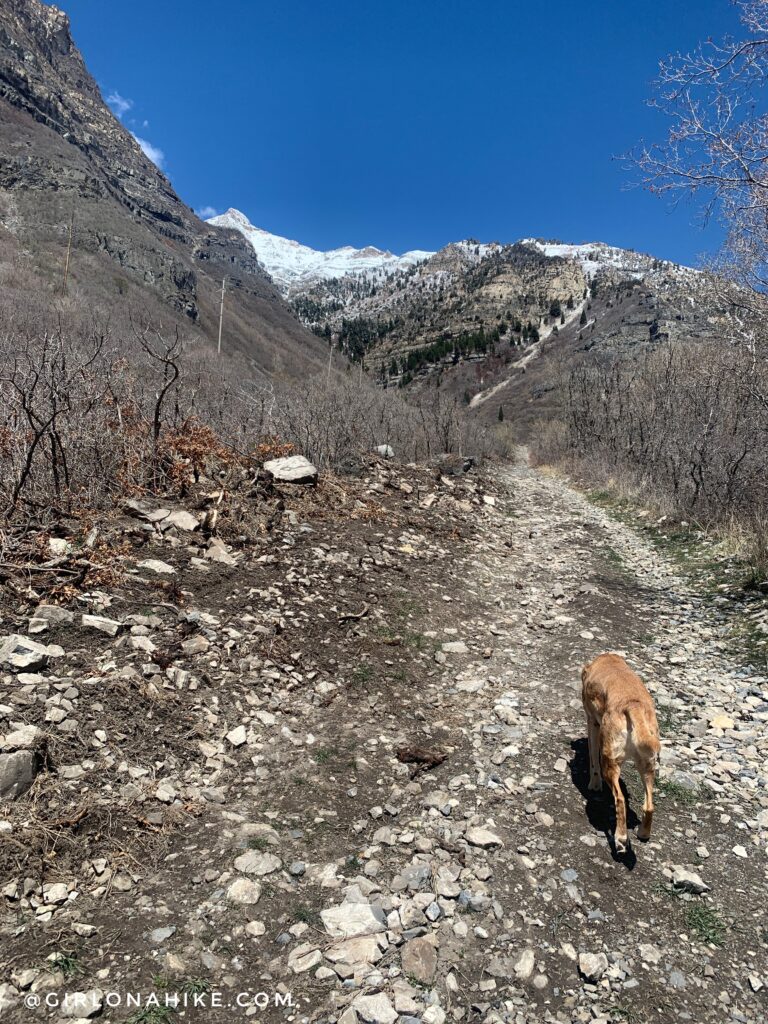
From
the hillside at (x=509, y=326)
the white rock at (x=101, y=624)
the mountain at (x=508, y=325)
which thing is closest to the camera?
the white rock at (x=101, y=624)

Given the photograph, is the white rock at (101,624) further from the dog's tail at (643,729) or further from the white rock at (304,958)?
the dog's tail at (643,729)

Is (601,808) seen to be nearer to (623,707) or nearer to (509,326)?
(623,707)

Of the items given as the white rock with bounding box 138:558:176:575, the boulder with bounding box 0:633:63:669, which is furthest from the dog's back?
the white rock with bounding box 138:558:176:575

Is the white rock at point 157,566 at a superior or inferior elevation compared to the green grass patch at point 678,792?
superior

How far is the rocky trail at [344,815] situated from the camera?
235cm

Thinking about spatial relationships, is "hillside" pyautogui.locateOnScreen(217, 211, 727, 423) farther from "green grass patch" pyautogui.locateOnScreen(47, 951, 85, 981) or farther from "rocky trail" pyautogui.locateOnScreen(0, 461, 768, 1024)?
"green grass patch" pyautogui.locateOnScreen(47, 951, 85, 981)

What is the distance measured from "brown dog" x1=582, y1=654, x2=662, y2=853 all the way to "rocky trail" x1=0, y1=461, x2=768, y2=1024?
0.30m

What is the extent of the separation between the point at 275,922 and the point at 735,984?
6.80 feet

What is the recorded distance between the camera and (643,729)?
2.98 metres

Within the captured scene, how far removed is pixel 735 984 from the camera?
7.84 feet

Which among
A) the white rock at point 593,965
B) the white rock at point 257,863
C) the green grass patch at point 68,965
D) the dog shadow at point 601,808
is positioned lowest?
the green grass patch at point 68,965

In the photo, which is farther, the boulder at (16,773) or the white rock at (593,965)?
the boulder at (16,773)

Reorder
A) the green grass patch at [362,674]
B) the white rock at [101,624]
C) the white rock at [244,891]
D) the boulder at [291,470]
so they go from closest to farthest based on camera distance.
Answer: the white rock at [244,891]
the white rock at [101,624]
the green grass patch at [362,674]
the boulder at [291,470]

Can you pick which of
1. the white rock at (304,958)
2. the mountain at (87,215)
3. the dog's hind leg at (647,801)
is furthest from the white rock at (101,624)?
the mountain at (87,215)
